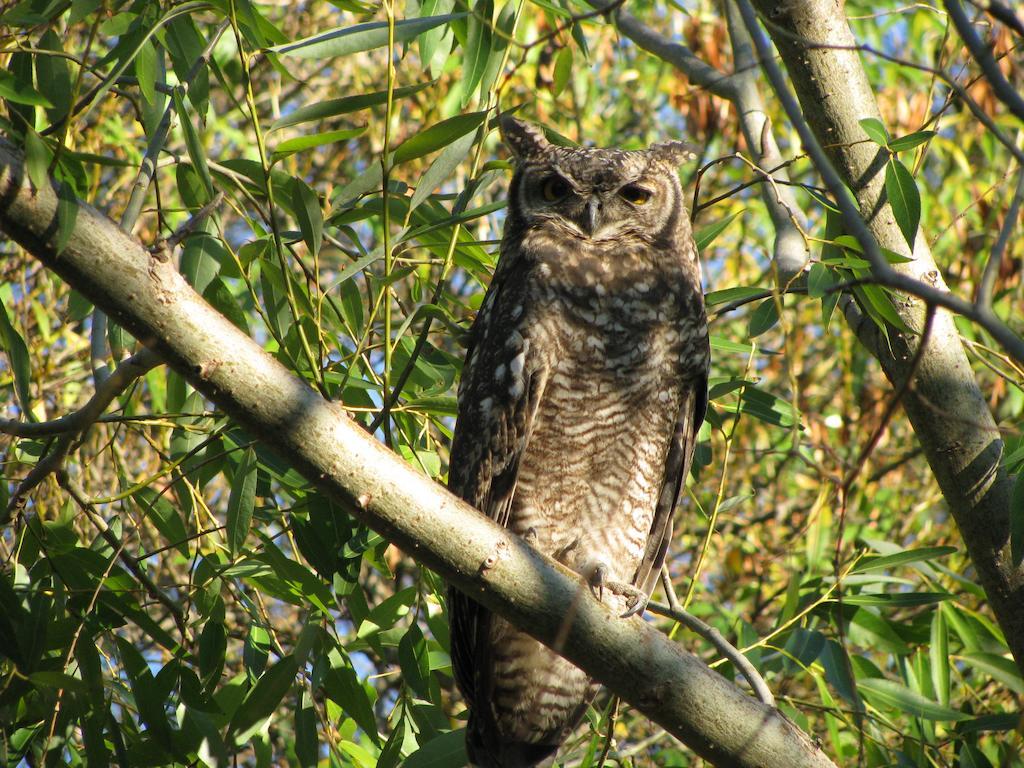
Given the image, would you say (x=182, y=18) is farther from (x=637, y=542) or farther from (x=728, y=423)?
(x=728, y=423)

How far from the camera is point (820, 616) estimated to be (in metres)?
2.35

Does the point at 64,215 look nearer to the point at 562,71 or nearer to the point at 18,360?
the point at 18,360

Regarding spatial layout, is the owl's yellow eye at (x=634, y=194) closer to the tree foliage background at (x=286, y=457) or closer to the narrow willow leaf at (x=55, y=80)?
the tree foliage background at (x=286, y=457)

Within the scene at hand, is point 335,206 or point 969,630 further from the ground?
point 335,206

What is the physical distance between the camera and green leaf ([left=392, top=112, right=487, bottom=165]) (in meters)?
1.72

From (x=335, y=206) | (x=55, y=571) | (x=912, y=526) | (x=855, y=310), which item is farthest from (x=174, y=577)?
(x=912, y=526)

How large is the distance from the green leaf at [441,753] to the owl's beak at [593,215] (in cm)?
123

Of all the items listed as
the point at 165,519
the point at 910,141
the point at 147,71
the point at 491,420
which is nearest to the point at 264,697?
→ the point at 165,519

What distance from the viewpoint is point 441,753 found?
6.72 ft

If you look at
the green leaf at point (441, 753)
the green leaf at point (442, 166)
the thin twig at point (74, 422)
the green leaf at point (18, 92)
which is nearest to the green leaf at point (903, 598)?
the green leaf at point (441, 753)

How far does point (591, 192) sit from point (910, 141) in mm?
880

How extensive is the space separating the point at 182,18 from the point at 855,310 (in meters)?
1.54

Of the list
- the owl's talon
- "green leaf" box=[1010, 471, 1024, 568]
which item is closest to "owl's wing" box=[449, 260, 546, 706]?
the owl's talon

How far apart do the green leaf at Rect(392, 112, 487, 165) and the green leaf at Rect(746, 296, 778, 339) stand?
77cm
